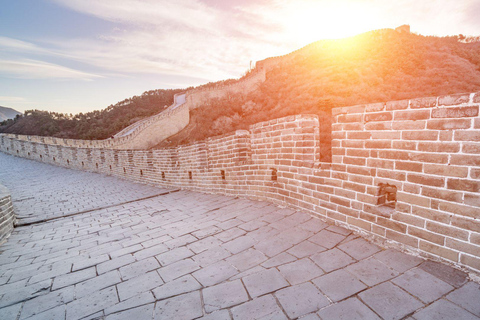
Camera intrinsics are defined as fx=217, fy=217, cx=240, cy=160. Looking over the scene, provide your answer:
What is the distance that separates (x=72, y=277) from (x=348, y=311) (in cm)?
268

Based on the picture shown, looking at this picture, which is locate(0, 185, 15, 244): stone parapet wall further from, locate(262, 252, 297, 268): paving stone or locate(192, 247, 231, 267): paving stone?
locate(262, 252, 297, 268): paving stone

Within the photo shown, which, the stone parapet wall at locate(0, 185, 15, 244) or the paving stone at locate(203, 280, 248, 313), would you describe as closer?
the paving stone at locate(203, 280, 248, 313)

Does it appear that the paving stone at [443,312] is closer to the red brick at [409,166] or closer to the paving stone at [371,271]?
the paving stone at [371,271]

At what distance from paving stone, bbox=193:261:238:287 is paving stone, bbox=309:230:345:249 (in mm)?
955

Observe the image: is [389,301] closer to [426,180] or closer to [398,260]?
[398,260]

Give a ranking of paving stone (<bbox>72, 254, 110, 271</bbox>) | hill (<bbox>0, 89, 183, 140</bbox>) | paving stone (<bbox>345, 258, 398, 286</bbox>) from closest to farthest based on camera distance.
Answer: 1. paving stone (<bbox>345, 258, 398, 286</bbox>)
2. paving stone (<bbox>72, 254, 110, 271</bbox>)
3. hill (<bbox>0, 89, 183, 140</bbox>)

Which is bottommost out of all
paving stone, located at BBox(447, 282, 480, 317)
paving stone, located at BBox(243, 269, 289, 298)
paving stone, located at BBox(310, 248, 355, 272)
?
paving stone, located at BBox(243, 269, 289, 298)

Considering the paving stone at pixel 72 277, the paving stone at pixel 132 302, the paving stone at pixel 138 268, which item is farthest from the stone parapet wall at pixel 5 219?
the paving stone at pixel 132 302

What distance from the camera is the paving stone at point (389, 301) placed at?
1.42 metres

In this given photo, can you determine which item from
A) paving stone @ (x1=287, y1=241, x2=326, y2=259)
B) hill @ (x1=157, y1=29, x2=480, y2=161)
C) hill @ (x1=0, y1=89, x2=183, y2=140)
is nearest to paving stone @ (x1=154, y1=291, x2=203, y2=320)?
paving stone @ (x1=287, y1=241, x2=326, y2=259)

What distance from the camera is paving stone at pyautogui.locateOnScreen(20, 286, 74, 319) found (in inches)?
72.5

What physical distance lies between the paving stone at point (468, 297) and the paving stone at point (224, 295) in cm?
142

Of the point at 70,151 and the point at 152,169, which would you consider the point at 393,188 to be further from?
the point at 70,151

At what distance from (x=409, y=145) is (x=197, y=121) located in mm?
26682
